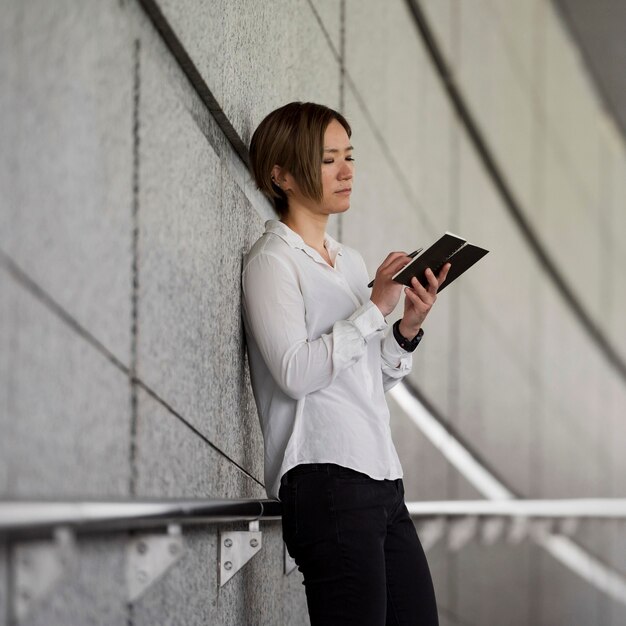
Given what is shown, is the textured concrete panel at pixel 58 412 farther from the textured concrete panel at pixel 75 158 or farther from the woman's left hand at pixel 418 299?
the woman's left hand at pixel 418 299

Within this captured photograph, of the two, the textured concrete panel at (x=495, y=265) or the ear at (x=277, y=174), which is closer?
the ear at (x=277, y=174)

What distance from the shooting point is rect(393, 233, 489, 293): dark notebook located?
240cm

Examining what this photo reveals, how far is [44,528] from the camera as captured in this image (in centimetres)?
122

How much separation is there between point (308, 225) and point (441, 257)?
0.37 metres

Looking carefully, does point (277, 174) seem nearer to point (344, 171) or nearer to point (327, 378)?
point (344, 171)

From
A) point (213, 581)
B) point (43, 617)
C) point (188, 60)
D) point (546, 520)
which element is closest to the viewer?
point (43, 617)

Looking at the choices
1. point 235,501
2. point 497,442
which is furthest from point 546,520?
point 235,501

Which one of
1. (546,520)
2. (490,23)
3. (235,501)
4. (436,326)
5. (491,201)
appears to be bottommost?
(546,520)

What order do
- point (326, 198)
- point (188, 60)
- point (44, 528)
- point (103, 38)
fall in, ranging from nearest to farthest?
point (44, 528)
point (103, 38)
point (188, 60)
point (326, 198)

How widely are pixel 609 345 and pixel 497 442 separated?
4042 mm

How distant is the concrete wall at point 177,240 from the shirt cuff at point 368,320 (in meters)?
0.29

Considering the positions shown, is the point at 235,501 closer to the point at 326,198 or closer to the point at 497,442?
the point at 326,198

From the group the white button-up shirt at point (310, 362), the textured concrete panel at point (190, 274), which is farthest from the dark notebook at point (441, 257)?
the textured concrete panel at point (190, 274)

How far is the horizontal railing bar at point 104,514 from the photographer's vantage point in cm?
115
